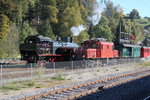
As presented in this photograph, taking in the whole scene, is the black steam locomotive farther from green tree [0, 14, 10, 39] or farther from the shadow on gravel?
green tree [0, 14, 10, 39]

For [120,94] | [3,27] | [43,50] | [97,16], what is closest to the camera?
[120,94]

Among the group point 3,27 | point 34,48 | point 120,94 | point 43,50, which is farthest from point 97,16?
point 120,94

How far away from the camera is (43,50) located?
89.1ft

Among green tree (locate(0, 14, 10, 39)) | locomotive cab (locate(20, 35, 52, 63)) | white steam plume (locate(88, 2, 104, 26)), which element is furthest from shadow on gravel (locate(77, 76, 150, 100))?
green tree (locate(0, 14, 10, 39))

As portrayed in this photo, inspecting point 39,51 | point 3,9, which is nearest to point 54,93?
point 39,51

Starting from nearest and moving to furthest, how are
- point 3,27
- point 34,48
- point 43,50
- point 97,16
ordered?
1. point 34,48
2. point 43,50
3. point 97,16
4. point 3,27

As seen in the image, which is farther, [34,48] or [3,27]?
[3,27]

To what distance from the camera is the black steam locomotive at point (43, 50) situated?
26719mm

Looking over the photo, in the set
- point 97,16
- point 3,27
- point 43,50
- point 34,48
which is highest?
point 97,16

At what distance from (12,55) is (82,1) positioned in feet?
251

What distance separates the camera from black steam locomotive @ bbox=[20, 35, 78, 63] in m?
26.7

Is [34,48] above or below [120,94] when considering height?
above

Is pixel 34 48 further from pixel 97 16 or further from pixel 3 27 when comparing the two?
pixel 3 27

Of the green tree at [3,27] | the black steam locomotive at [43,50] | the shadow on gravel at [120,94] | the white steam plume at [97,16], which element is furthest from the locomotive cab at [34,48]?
the green tree at [3,27]
